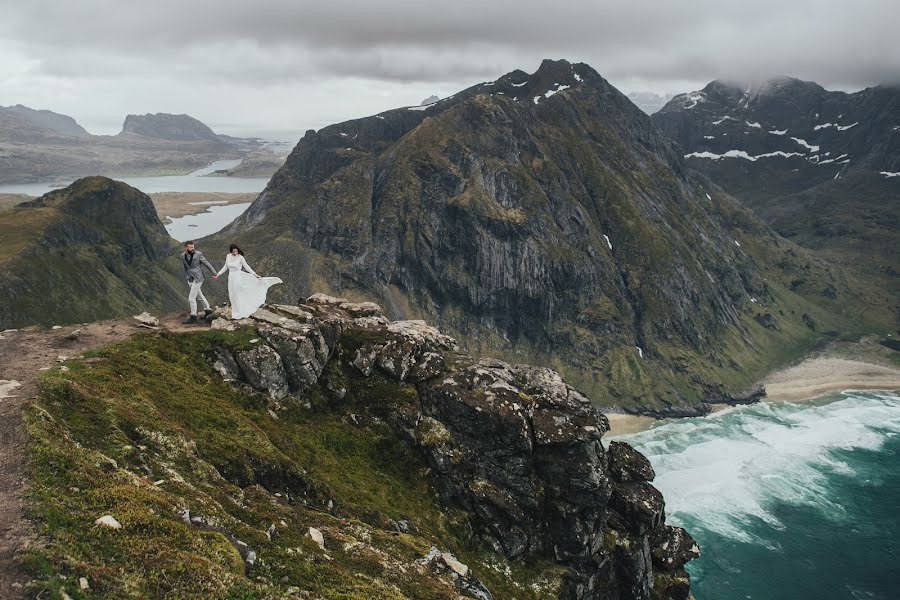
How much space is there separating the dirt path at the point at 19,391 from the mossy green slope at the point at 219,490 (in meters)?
0.57

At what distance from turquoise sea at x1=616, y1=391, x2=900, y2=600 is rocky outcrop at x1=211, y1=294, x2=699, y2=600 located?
7673cm

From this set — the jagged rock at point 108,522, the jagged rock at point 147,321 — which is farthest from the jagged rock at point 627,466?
the jagged rock at point 108,522

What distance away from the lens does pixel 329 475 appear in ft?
140

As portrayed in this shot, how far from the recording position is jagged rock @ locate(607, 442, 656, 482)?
6481cm

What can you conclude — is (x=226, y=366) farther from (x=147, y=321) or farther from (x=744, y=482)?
(x=744, y=482)

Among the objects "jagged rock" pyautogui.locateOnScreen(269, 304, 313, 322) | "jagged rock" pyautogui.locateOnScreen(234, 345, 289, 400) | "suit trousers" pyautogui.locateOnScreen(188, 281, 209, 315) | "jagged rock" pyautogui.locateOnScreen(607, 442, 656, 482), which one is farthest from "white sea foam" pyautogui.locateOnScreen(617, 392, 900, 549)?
"suit trousers" pyautogui.locateOnScreen(188, 281, 209, 315)

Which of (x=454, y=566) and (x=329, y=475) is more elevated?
(x=329, y=475)

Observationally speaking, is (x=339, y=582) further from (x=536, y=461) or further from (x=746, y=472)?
(x=746, y=472)

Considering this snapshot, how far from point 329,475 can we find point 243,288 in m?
19.2

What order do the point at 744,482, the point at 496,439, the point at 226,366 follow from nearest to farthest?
the point at 226,366 → the point at 496,439 → the point at 744,482

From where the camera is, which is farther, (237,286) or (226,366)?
(237,286)

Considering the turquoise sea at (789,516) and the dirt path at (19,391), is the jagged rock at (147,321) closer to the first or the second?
the dirt path at (19,391)

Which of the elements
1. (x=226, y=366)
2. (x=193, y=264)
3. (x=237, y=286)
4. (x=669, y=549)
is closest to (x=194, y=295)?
(x=237, y=286)

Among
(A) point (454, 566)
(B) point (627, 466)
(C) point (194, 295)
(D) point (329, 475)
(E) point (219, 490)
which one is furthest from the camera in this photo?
(B) point (627, 466)
